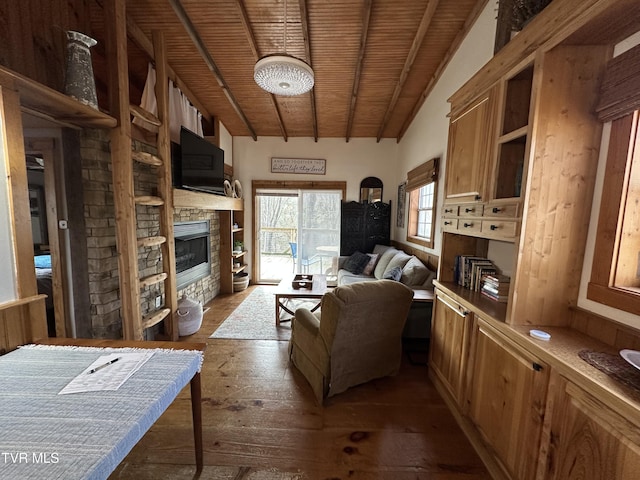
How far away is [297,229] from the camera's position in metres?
5.32

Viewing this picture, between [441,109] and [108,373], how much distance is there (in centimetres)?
378

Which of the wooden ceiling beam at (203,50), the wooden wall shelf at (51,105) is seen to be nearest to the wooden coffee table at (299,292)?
the wooden wall shelf at (51,105)

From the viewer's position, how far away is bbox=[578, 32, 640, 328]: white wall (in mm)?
1154

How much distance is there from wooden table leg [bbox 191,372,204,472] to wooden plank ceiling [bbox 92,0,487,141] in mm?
3022

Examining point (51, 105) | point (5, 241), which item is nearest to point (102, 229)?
point (51, 105)

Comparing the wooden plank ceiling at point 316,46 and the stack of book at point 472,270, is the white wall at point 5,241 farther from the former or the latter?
the stack of book at point 472,270

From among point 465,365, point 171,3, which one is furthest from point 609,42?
point 171,3

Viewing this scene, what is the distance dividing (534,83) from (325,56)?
7.89ft

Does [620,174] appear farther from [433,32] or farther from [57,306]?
[57,306]

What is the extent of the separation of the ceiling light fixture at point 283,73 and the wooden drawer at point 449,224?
1.69 meters

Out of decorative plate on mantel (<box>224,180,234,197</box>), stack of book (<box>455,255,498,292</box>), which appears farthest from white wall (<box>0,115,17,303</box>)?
decorative plate on mantel (<box>224,180,234,197</box>)

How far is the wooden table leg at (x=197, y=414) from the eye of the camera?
1338mm

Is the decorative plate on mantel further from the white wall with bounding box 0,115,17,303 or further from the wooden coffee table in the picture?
the white wall with bounding box 0,115,17,303

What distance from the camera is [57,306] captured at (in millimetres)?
2268
